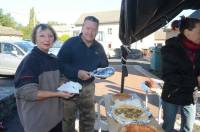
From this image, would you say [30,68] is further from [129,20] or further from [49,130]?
[129,20]

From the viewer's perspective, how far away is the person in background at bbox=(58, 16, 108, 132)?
4.35 m

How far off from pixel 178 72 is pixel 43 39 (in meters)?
1.45

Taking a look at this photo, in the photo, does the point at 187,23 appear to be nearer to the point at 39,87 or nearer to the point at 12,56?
the point at 39,87

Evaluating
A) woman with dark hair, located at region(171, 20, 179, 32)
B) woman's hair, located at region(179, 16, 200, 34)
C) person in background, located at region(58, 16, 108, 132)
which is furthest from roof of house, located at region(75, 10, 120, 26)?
woman's hair, located at region(179, 16, 200, 34)

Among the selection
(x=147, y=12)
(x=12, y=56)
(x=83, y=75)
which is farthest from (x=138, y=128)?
(x=12, y=56)

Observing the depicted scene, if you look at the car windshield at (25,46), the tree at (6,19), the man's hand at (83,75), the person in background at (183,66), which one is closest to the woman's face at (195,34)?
the person in background at (183,66)

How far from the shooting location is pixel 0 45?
45.5 feet

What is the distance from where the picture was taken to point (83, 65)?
4.53 m

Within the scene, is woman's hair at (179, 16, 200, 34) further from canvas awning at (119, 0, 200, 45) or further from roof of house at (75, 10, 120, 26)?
roof of house at (75, 10, 120, 26)

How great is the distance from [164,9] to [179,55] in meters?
0.51

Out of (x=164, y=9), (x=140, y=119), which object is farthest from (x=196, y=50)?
(x=140, y=119)

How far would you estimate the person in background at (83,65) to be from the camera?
4.35 meters

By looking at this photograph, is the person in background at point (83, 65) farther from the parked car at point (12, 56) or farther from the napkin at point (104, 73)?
the parked car at point (12, 56)

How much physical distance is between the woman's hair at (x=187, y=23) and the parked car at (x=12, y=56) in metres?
9.95
